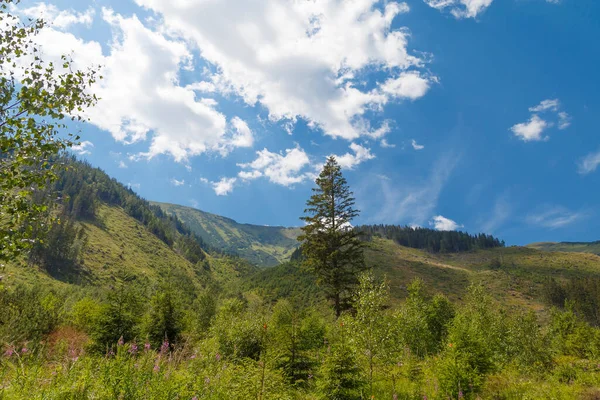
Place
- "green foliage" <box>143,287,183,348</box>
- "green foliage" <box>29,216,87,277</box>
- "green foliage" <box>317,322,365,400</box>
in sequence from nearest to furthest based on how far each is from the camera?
"green foliage" <box>317,322,365,400</box> < "green foliage" <box>143,287,183,348</box> < "green foliage" <box>29,216,87,277</box>

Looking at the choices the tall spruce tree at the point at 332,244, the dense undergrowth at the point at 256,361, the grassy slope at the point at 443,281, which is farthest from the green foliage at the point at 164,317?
the grassy slope at the point at 443,281

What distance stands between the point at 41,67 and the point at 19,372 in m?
7.34

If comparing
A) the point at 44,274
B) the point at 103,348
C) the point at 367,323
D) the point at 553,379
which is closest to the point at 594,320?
the point at 553,379

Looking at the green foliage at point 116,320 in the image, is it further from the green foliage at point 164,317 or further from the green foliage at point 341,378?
the green foliage at point 341,378

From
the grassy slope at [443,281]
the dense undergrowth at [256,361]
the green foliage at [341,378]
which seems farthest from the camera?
the grassy slope at [443,281]

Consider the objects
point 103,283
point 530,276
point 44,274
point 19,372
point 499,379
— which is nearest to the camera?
point 19,372

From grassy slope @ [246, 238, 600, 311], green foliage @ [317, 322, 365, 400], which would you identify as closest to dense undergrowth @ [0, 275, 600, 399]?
green foliage @ [317, 322, 365, 400]

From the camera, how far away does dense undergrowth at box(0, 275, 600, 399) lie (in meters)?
6.20

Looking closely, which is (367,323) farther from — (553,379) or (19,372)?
(19,372)

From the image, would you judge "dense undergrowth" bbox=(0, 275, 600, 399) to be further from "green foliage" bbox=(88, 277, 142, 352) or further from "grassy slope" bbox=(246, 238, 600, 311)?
"grassy slope" bbox=(246, 238, 600, 311)

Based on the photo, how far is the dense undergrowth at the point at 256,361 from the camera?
620 cm

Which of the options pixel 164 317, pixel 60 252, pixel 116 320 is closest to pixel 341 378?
pixel 116 320

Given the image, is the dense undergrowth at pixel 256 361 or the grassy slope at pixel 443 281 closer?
the dense undergrowth at pixel 256 361

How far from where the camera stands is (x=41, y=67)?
8070mm
